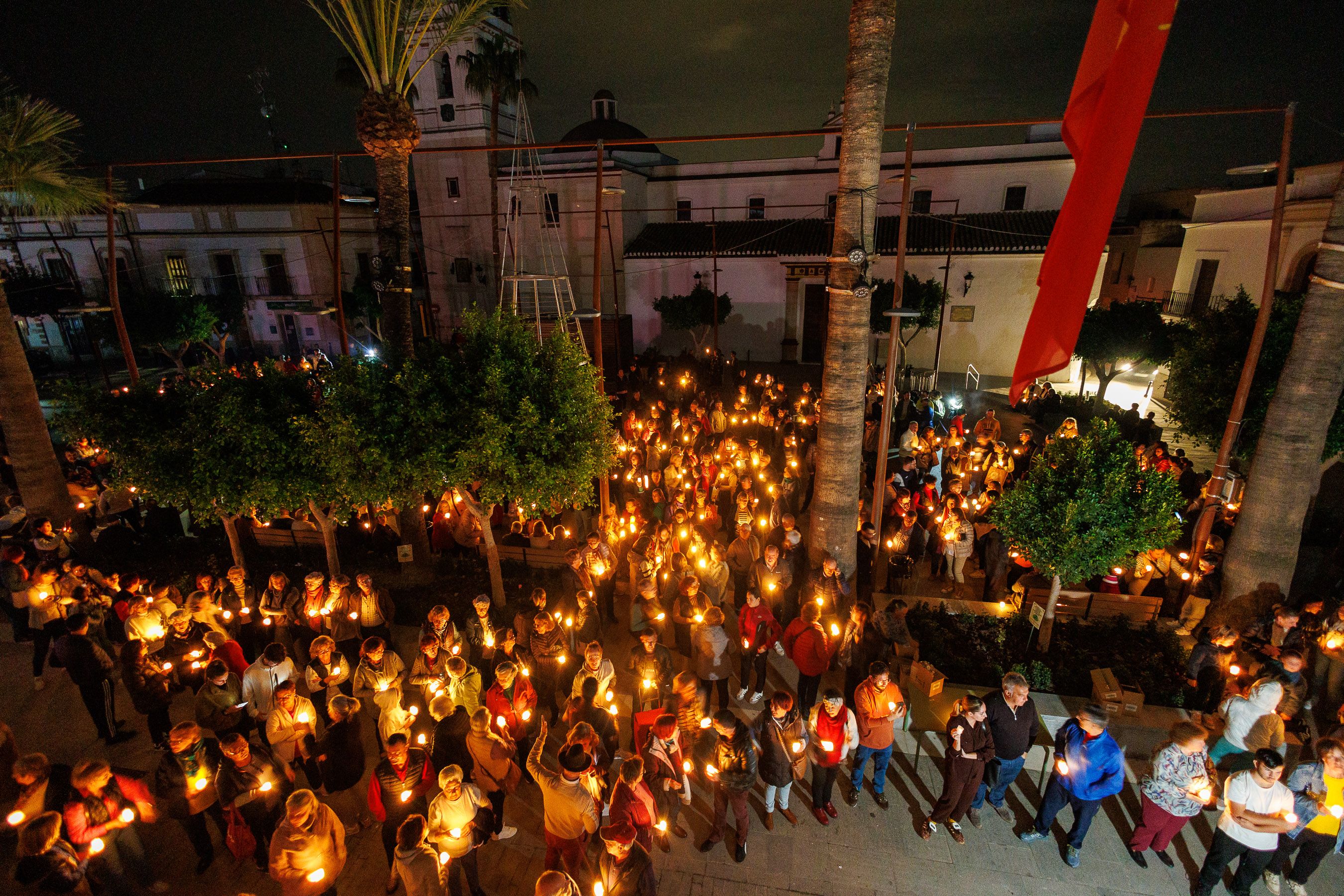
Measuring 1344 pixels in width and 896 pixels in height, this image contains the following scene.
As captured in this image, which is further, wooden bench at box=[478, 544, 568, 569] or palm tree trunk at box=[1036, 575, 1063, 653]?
wooden bench at box=[478, 544, 568, 569]

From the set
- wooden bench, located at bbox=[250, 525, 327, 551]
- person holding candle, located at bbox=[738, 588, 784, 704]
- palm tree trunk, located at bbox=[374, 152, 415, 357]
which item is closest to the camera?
person holding candle, located at bbox=[738, 588, 784, 704]

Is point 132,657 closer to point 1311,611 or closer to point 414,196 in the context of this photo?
point 1311,611

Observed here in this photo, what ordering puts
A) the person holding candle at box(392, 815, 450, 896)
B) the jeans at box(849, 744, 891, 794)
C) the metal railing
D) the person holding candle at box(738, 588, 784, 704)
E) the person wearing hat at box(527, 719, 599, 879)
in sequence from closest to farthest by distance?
the person holding candle at box(392, 815, 450, 896), the person wearing hat at box(527, 719, 599, 879), the jeans at box(849, 744, 891, 794), the person holding candle at box(738, 588, 784, 704), the metal railing

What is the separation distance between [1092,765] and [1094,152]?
4.55 metres

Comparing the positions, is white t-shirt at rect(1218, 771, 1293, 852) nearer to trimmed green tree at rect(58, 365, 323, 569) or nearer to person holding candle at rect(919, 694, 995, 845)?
person holding candle at rect(919, 694, 995, 845)

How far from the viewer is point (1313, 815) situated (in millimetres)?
4594

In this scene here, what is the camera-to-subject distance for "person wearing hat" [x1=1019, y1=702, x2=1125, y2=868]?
4.87 m

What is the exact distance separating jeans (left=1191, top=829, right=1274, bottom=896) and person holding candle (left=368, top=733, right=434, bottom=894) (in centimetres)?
613

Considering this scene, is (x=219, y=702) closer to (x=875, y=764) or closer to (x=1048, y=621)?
(x=875, y=764)

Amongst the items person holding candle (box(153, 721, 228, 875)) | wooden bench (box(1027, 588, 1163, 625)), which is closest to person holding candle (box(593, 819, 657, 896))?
person holding candle (box(153, 721, 228, 875))

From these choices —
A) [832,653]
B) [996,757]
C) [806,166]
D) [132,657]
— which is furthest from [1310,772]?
[806,166]

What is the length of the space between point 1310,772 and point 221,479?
10830 mm

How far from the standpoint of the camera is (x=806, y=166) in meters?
30.1

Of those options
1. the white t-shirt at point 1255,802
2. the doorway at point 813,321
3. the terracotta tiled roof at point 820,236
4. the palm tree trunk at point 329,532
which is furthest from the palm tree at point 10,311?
the doorway at point 813,321
